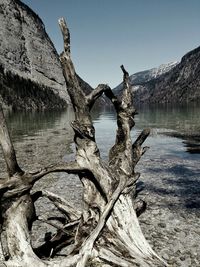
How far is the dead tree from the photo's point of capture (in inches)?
279

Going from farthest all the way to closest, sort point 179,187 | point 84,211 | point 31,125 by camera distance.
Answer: point 31,125 < point 179,187 < point 84,211

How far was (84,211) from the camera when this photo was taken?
8.96m

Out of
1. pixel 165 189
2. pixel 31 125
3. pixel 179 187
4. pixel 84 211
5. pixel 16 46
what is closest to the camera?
pixel 84 211

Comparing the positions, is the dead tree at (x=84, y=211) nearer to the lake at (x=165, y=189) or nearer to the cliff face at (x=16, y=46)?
the lake at (x=165, y=189)

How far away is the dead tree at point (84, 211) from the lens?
23.2 ft

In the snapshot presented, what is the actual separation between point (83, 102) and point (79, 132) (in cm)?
93

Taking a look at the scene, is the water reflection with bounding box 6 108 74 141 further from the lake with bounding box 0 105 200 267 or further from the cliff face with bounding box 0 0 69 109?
the cliff face with bounding box 0 0 69 109

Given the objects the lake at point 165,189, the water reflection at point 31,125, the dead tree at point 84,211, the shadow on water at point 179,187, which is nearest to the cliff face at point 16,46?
the water reflection at point 31,125

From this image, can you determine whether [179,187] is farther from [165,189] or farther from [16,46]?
[16,46]

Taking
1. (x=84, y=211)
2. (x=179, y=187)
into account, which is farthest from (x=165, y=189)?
(x=84, y=211)

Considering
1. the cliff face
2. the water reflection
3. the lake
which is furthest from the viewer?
the cliff face

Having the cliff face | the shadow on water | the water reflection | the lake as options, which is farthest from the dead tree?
the cliff face

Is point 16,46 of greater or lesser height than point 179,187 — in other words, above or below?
above

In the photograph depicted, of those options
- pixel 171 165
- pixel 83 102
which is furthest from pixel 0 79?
pixel 83 102
